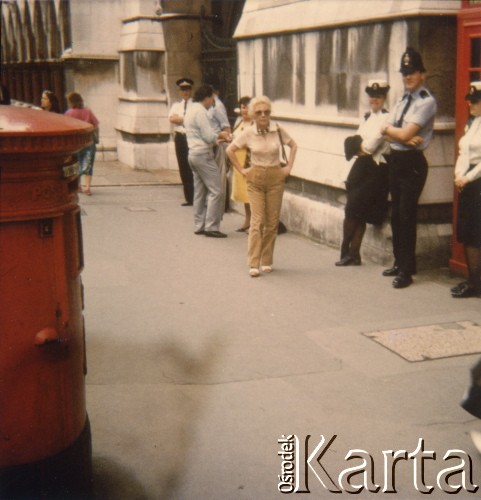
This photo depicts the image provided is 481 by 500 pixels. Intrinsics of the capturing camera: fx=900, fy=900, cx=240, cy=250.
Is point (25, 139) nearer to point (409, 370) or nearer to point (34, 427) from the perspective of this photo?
point (34, 427)

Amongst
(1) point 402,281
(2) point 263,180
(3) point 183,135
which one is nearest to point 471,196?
(1) point 402,281

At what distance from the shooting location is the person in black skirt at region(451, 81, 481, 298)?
7129 mm

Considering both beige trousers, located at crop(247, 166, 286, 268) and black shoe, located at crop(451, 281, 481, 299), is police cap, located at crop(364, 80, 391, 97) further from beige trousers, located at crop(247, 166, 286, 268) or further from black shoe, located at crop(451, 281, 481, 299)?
black shoe, located at crop(451, 281, 481, 299)

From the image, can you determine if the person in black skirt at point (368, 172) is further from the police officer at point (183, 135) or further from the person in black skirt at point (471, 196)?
the police officer at point (183, 135)

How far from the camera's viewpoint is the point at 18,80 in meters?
29.1

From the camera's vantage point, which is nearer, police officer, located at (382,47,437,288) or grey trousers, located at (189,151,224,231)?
police officer, located at (382,47,437,288)

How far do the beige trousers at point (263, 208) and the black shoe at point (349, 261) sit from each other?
2.38ft

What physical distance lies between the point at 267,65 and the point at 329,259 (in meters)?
3.65

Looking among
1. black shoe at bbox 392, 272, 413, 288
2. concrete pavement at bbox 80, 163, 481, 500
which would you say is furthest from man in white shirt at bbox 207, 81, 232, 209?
black shoe at bbox 392, 272, 413, 288

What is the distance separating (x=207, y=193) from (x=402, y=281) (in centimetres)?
382

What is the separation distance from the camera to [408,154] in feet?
25.5

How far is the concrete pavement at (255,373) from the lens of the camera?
4188 mm

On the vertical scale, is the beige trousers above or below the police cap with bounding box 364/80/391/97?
below

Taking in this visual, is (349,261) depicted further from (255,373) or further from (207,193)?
(255,373)
